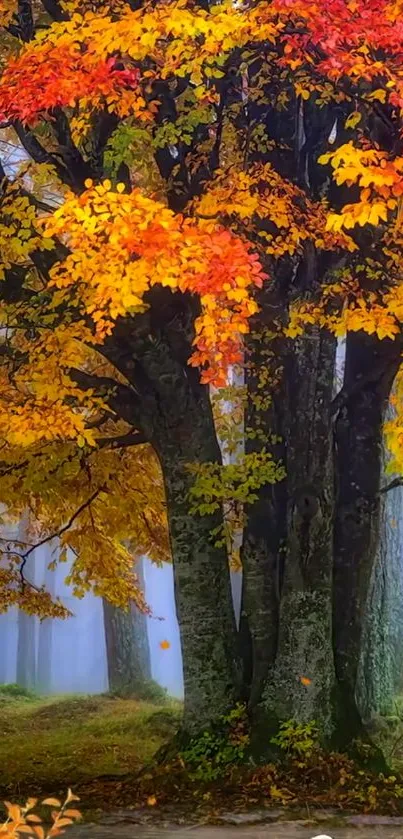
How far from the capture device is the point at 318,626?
7.88m

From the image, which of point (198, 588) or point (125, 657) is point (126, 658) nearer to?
point (125, 657)

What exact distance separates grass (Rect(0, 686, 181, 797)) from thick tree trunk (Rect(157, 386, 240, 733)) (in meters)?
1.68

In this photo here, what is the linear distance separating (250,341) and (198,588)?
253 cm

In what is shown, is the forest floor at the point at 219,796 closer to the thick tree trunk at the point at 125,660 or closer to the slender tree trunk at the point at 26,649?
the thick tree trunk at the point at 125,660

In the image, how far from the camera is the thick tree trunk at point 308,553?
775 centimetres

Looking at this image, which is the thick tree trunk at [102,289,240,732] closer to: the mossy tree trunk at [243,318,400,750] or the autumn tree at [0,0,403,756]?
the autumn tree at [0,0,403,756]

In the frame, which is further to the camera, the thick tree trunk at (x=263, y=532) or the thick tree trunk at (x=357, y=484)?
the thick tree trunk at (x=357, y=484)

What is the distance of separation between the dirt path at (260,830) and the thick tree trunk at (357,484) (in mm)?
1919

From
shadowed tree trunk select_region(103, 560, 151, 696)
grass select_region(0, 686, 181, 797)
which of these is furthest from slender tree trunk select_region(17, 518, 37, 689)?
shadowed tree trunk select_region(103, 560, 151, 696)

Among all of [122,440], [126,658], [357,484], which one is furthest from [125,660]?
[357,484]

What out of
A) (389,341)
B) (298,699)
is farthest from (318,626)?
(389,341)

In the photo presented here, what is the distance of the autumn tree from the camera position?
695cm

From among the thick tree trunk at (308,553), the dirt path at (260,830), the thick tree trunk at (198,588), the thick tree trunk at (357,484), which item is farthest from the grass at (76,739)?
the thick tree trunk at (357,484)

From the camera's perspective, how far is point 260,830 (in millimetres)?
6094
